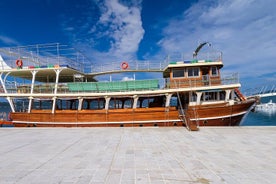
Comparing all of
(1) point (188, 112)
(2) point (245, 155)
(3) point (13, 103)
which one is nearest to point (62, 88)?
(3) point (13, 103)

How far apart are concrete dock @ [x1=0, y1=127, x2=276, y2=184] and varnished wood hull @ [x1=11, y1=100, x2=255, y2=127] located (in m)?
4.44

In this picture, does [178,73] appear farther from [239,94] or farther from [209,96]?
[239,94]

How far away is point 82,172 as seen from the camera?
15.6ft

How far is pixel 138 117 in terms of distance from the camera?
44.3 ft

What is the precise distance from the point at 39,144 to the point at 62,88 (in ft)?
27.4

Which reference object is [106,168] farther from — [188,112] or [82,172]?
[188,112]

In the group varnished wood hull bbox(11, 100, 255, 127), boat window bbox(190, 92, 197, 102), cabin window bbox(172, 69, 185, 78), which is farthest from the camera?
cabin window bbox(172, 69, 185, 78)

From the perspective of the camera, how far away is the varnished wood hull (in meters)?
12.7

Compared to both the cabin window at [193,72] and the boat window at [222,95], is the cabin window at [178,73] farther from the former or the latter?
the boat window at [222,95]

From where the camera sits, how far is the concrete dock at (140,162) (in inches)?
174

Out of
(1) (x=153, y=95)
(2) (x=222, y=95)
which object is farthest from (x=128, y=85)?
(2) (x=222, y=95)

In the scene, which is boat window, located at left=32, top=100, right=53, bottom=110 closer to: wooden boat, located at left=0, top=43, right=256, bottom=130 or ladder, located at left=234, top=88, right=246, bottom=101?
wooden boat, located at left=0, top=43, right=256, bottom=130

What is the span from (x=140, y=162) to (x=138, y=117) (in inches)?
314

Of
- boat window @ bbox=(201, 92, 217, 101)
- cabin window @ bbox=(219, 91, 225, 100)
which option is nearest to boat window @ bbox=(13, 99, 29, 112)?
boat window @ bbox=(201, 92, 217, 101)
